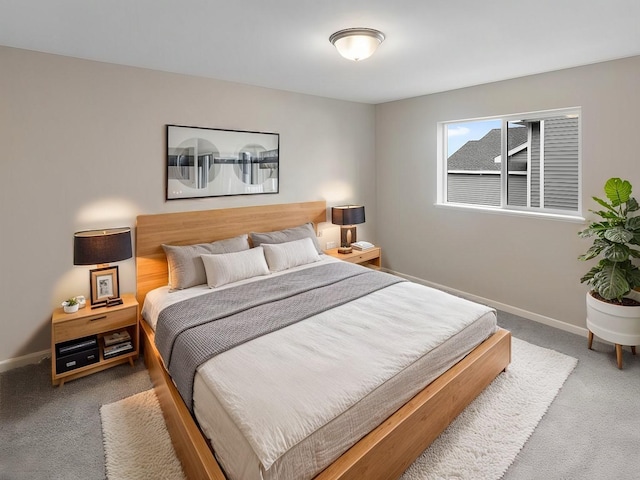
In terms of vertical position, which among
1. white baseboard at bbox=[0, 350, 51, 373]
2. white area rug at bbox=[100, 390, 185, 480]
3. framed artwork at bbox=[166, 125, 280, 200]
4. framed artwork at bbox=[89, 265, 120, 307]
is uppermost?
framed artwork at bbox=[166, 125, 280, 200]

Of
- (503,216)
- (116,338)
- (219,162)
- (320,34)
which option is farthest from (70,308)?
(503,216)

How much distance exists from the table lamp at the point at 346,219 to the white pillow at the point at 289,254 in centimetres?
65

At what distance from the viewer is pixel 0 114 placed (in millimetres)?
2637

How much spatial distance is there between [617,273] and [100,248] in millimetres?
3877

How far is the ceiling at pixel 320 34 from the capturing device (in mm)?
2039

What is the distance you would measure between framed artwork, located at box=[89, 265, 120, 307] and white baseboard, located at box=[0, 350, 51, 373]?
0.62 metres

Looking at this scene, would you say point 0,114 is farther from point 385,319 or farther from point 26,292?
point 385,319

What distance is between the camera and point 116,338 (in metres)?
3.02

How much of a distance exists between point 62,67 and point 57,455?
2694 millimetres

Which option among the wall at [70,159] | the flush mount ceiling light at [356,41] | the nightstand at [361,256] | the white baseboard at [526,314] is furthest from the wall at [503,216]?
the wall at [70,159]

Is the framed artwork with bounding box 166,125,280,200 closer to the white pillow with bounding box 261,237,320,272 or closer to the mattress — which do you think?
the white pillow with bounding box 261,237,320,272

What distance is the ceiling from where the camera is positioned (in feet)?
6.69

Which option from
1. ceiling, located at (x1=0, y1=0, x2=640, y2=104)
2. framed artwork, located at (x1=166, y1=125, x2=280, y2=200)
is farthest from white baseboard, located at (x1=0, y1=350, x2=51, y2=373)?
ceiling, located at (x1=0, y1=0, x2=640, y2=104)

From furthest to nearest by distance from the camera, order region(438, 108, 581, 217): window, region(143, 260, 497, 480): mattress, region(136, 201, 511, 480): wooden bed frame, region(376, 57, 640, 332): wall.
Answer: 1. region(438, 108, 581, 217): window
2. region(376, 57, 640, 332): wall
3. region(136, 201, 511, 480): wooden bed frame
4. region(143, 260, 497, 480): mattress
